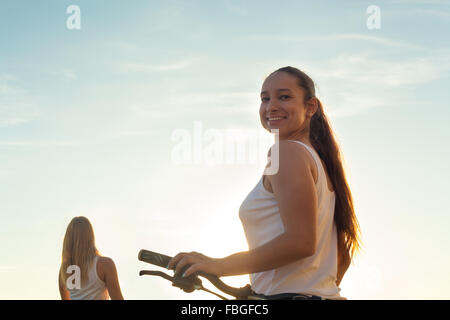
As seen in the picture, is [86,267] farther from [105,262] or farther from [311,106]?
[311,106]

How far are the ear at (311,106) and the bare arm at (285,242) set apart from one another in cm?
79

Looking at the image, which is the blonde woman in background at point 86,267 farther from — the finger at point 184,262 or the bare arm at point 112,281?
the finger at point 184,262

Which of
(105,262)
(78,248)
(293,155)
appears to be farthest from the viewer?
(78,248)

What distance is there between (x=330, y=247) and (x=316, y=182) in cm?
42

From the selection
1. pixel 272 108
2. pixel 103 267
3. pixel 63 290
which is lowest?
pixel 63 290

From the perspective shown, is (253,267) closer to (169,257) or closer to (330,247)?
(169,257)

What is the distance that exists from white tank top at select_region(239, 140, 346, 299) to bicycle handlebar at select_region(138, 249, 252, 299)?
0.19m

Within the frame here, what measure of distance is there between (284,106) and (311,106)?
314mm

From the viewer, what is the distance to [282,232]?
2641 mm

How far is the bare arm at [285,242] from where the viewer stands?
241cm

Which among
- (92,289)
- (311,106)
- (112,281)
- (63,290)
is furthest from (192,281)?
(63,290)

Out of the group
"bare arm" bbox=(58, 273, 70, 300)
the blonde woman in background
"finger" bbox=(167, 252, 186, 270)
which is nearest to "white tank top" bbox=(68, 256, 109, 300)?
the blonde woman in background
